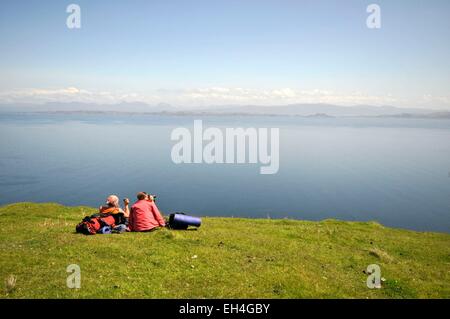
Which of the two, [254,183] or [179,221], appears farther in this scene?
[254,183]

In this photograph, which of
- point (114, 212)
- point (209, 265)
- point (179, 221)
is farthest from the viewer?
point (179, 221)

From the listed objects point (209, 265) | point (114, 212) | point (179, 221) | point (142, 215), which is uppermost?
point (114, 212)

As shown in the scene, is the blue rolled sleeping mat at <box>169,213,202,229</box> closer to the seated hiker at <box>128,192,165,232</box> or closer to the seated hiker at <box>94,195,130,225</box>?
the seated hiker at <box>128,192,165,232</box>

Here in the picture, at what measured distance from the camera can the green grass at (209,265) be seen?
14172mm

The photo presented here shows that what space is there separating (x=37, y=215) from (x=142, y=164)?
85147 mm

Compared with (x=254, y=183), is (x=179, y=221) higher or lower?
higher

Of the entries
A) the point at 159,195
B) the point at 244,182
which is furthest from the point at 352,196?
the point at 159,195

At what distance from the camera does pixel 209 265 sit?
55.2 ft

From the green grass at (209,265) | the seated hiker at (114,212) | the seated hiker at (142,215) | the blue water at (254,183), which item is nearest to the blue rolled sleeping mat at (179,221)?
the green grass at (209,265)

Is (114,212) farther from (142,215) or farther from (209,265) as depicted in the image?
(209,265)

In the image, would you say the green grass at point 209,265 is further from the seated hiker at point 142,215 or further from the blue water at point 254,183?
the blue water at point 254,183

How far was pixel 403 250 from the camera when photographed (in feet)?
77.7

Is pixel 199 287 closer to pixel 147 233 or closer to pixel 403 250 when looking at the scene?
pixel 147 233

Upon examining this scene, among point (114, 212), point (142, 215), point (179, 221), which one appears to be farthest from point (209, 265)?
point (114, 212)
